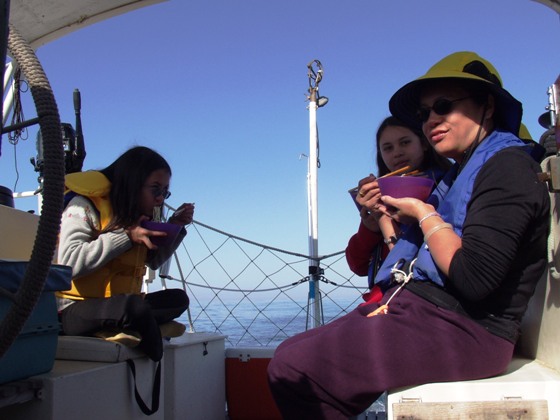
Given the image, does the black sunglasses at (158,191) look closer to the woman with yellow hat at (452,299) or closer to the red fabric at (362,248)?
the red fabric at (362,248)

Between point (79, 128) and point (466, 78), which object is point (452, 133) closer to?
point (466, 78)

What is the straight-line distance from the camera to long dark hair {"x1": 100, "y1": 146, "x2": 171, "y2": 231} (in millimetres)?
2168

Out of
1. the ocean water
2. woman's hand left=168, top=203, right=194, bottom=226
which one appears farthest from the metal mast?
woman's hand left=168, top=203, right=194, bottom=226

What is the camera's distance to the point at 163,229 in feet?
6.84

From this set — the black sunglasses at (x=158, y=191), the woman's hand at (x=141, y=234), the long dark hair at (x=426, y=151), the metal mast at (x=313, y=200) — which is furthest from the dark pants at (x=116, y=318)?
the metal mast at (x=313, y=200)

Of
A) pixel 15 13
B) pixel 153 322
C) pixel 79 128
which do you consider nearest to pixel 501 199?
pixel 153 322

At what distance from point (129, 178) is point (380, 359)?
1.38 m

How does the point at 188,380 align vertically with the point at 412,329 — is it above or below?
below

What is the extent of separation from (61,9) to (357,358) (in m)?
1.90

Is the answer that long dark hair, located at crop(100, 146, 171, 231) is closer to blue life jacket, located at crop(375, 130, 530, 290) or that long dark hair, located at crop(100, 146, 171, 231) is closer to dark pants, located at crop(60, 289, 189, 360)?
dark pants, located at crop(60, 289, 189, 360)

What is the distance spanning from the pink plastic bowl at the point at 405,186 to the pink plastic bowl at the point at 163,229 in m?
0.88

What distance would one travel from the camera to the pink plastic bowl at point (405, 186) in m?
1.52

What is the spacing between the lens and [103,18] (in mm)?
2391

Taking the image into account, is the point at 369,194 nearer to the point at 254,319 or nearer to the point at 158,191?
the point at 158,191
